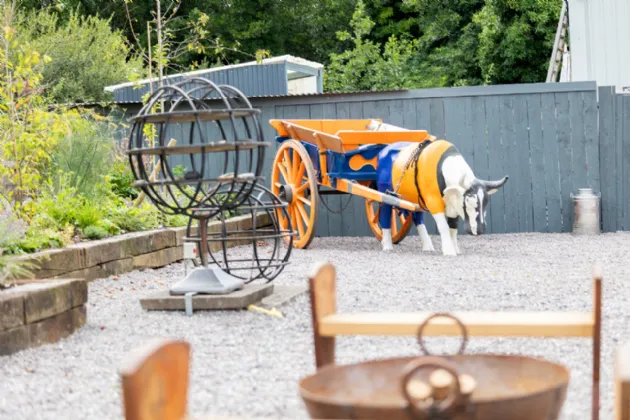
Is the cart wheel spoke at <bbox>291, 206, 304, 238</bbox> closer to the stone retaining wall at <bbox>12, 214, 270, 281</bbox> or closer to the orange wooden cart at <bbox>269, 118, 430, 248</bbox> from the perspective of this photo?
the orange wooden cart at <bbox>269, 118, 430, 248</bbox>

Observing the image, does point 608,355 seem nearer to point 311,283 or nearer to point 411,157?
point 311,283

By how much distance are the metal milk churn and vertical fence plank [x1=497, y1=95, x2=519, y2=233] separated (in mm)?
751

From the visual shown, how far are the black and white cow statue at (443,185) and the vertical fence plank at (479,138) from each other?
227 centimetres

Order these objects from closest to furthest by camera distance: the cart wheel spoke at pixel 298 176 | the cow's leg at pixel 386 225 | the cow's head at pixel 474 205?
1. the cow's head at pixel 474 205
2. the cow's leg at pixel 386 225
3. the cart wheel spoke at pixel 298 176

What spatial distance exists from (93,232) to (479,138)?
5326 mm

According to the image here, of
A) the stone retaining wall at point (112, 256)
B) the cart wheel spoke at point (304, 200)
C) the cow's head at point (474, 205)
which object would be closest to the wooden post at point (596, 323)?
the stone retaining wall at point (112, 256)

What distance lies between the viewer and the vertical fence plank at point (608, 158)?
11.3m

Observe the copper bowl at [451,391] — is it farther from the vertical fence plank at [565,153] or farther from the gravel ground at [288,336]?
the vertical fence plank at [565,153]

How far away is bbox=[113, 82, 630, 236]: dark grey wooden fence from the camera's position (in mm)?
11297

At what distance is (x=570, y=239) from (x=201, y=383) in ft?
23.7

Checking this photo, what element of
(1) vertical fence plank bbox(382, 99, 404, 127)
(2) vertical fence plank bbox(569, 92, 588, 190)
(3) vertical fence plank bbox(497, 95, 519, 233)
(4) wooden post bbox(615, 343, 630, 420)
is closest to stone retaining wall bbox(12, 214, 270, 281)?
(1) vertical fence plank bbox(382, 99, 404, 127)

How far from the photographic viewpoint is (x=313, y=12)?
95.4ft

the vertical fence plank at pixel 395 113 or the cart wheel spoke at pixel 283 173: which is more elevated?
the vertical fence plank at pixel 395 113

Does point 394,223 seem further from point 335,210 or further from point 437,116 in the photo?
point 437,116
